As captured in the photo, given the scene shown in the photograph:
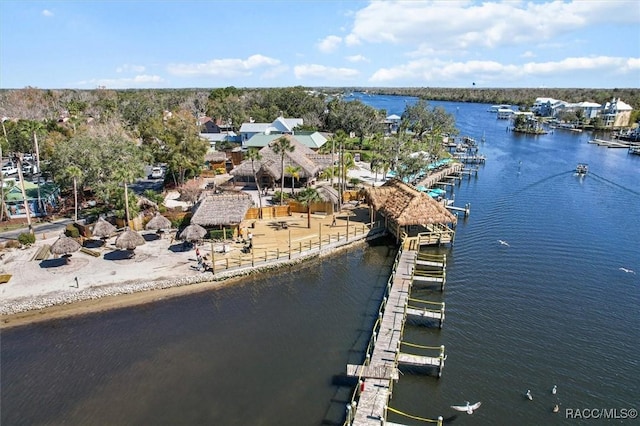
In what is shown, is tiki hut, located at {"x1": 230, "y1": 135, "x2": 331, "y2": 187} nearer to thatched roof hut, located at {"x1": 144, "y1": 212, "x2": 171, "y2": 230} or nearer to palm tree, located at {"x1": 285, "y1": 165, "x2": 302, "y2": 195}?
palm tree, located at {"x1": 285, "y1": 165, "x2": 302, "y2": 195}

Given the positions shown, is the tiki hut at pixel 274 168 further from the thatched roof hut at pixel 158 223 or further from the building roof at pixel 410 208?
the thatched roof hut at pixel 158 223

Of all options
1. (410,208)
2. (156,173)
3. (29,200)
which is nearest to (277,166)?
(156,173)

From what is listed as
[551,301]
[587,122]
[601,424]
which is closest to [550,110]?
[587,122]

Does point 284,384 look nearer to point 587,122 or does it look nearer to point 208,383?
point 208,383

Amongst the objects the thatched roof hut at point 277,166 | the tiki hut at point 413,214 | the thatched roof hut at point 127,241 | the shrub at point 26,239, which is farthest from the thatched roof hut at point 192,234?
the thatched roof hut at point 277,166

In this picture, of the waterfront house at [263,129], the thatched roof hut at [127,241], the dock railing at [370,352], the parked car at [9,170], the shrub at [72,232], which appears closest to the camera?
the dock railing at [370,352]

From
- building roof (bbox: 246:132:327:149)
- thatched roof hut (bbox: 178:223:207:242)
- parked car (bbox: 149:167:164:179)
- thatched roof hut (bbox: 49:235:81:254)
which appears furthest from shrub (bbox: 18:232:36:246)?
building roof (bbox: 246:132:327:149)

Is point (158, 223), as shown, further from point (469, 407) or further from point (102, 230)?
point (469, 407)
